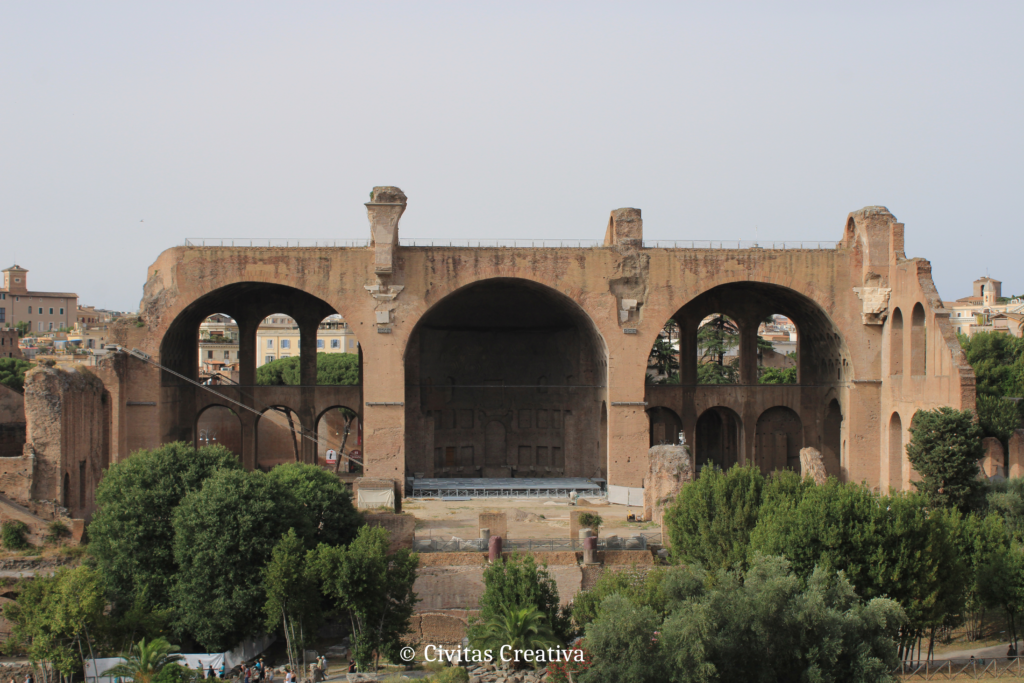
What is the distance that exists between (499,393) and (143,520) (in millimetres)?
19287

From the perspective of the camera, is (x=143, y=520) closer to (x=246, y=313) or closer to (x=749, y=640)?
(x=749, y=640)

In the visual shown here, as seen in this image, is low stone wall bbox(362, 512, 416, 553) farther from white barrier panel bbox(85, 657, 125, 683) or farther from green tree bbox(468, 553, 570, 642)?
white barrier panel bbox(85, 657, 125, 683)

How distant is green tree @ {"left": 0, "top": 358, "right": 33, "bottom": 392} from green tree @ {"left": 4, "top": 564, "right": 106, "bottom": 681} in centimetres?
2672

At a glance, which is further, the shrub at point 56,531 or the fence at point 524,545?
the shrub at point 56,531

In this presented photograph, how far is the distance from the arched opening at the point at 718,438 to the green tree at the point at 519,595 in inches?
723

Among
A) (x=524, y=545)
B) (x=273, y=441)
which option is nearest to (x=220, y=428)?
(x=273, y=441)

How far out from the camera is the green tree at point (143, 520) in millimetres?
20000

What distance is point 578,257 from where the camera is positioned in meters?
30.0

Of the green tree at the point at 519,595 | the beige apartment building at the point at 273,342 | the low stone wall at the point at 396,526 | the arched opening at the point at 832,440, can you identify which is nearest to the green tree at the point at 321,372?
the beige apartment building at the point at 273,342

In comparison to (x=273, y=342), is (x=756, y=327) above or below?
below

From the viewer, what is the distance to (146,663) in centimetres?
1769

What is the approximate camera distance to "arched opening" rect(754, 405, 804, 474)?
36531 mm

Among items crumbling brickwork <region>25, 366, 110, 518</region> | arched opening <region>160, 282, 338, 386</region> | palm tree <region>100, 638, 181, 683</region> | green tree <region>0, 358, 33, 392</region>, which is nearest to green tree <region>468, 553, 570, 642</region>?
palm tree <region>100, 638, 181, 683</region>

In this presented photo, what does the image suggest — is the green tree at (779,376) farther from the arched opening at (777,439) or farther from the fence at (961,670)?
the fence at (961,670)
